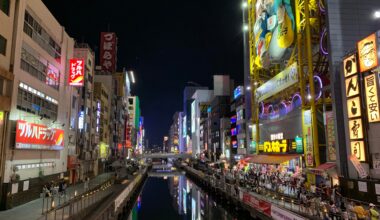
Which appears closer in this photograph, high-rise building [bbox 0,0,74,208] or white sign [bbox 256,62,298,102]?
high-rise building [bbox 0,0,74,208]

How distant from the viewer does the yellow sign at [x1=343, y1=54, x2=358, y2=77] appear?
25.9 meters

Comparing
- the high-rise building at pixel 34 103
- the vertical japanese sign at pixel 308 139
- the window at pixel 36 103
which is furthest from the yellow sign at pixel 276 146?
the window at pixel 36 103

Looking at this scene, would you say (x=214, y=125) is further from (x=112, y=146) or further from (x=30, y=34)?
(x=30, y=34)

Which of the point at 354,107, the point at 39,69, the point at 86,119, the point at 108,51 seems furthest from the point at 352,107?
the point at 108,51

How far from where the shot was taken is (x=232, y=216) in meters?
35.8

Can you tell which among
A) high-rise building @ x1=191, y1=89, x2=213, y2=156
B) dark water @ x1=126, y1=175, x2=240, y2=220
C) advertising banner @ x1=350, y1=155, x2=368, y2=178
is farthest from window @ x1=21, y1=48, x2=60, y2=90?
high-rise building @ x1=191, y1=89, x2=213, y2=156

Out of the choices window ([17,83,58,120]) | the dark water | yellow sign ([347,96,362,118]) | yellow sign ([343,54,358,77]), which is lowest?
the dark water

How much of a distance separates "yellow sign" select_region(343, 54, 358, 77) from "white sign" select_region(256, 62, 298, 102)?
12592 millimetres

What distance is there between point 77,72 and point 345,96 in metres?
29.2

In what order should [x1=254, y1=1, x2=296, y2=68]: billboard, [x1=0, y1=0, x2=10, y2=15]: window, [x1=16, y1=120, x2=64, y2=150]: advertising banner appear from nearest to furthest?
[x1=0, y1=0, x2=10, y2=15]: window
[x1=16, y1=120, x2=64, y2=150]: advertising banner
[x1=254, y1=1, x2=296, y2=68]: billboard

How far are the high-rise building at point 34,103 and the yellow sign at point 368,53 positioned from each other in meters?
26.8

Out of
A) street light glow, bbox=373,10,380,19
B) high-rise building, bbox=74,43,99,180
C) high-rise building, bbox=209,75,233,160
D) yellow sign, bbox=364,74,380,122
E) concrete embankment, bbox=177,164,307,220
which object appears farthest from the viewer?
high-rise building, bbox=209,75,233,160

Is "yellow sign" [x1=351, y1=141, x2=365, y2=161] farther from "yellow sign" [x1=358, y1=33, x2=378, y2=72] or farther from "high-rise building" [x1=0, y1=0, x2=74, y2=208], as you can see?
"high-rise building" [x1=0, y1=0, x2=74, y2=208]

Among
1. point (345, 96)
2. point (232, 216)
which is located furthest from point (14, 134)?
point (345, 96)
